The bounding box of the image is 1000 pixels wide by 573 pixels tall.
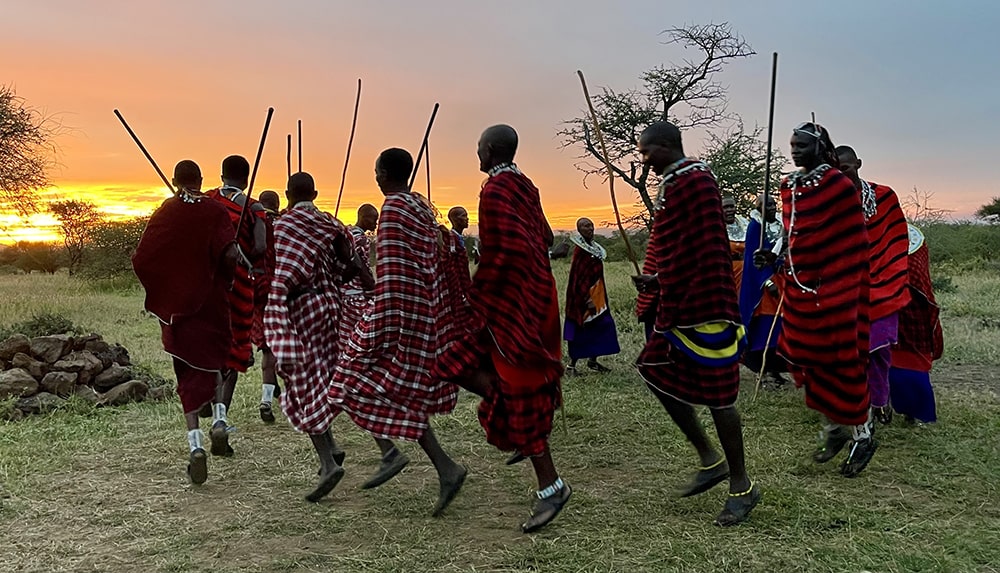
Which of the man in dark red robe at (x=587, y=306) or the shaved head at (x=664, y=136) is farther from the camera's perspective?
the man in dark red robe at (x=587, y=306)

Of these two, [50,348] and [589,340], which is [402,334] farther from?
[50,348]

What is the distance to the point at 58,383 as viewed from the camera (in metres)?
6.94

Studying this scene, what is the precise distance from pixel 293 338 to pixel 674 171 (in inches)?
87.4

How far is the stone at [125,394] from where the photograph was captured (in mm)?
6961

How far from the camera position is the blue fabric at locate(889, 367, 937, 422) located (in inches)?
219

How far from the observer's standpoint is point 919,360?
5562 millimetres

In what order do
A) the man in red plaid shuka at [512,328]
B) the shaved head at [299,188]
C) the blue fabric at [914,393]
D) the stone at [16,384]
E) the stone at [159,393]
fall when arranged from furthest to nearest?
the stone at [159,393]
the stone at [16,384]
the blue fabric at [914,393]
the shaved head at [299,188]
the man in red plaid shuka at [512,328]

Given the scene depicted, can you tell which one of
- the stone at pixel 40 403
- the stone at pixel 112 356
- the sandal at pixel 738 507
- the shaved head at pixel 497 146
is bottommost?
the stone at pixel 40 403

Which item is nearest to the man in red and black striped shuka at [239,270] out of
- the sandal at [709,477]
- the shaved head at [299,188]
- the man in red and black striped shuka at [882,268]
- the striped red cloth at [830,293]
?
the shaved head at [299,188]

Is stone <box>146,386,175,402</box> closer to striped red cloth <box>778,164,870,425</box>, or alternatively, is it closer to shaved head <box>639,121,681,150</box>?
shaved head <box>639,121,681,150</box>

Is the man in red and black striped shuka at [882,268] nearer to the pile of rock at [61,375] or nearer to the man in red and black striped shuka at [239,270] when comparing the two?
the man in red and black striped shuka at [239,270]

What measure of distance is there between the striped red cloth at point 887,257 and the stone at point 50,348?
22.2ft

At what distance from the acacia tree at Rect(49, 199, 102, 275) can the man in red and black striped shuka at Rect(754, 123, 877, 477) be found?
29173 mm

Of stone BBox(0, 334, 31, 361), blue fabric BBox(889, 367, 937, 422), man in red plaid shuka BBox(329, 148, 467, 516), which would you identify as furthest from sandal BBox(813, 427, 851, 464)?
stone BBox(0, 334, 31, 361)
